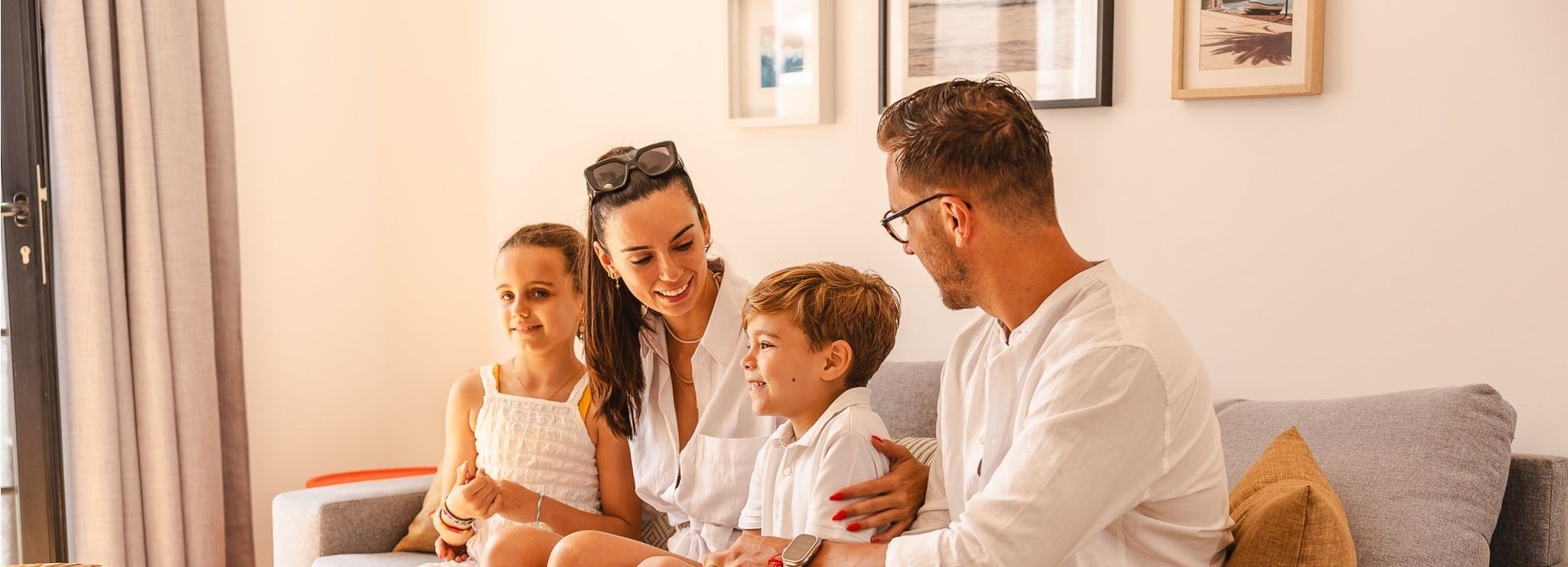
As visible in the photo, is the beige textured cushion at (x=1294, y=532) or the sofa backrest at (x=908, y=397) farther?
the sofa backrest at (x=908, y=397)

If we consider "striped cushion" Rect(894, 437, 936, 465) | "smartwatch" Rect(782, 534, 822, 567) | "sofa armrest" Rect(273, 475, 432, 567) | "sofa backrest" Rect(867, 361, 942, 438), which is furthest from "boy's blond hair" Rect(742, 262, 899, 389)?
"sofa armrest" Rect(273, 475, 432, 567)

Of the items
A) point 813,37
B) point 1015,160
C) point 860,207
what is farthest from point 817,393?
point 813,37

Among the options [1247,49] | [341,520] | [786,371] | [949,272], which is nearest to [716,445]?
[786,371]

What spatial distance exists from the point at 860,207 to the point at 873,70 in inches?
11.3

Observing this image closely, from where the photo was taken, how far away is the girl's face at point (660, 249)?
207 cm

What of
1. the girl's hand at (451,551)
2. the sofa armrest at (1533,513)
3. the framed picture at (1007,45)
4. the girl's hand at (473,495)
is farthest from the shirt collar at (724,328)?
the sofa armrest at (1533,513)

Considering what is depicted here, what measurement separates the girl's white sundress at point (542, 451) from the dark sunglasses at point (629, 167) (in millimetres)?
452

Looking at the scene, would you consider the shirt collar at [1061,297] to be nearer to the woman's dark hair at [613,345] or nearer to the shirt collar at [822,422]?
the shirt collar at [822,422]

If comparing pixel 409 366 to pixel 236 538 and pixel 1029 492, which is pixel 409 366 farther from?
pixel 1029 492

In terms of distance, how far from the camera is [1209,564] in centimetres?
151

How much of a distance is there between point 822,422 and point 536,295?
0.79 metres

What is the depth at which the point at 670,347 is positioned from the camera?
7.54 ft

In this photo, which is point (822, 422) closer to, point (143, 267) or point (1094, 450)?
point (1094, 450)

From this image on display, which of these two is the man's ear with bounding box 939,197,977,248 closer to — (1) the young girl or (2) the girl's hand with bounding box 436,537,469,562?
(1) the young girl
